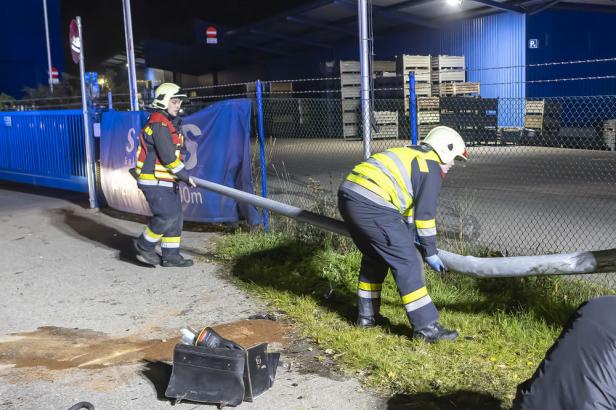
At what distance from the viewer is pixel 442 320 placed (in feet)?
17.5

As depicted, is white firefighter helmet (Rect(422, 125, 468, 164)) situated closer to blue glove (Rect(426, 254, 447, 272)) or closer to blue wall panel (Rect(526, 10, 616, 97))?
blue glove (Rect(426, 254, 447, 272))

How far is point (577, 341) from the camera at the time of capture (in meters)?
2.52

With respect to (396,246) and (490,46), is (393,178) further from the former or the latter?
(490,46)

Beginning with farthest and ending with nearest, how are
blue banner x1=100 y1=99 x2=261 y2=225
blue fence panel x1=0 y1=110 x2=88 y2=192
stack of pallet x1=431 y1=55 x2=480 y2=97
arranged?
stack of pallet x1=431 y1=55 x2=480 y2=97
blue fence panel x1=0 y1=110 x2=88 y2=192
blue banner x1=100 y1=99 x2=261 y2=225

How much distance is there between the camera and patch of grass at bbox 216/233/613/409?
4277 mm

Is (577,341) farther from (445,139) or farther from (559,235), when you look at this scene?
(559,235)

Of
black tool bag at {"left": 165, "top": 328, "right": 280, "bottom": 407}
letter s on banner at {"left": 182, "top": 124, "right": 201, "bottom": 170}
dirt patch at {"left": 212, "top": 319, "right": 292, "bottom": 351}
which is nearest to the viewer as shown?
black tool bag at {"left": 165, "top": 328, "right": 280, "bottom": 407}

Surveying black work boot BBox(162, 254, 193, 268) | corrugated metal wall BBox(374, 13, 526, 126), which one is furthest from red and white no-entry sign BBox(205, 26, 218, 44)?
black work boot BBox(162, 254, 193, 268)

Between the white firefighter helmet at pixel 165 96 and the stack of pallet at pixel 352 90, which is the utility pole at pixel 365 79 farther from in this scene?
the stack of pallet at pixel 352 90

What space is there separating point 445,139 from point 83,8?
61261 millimetres

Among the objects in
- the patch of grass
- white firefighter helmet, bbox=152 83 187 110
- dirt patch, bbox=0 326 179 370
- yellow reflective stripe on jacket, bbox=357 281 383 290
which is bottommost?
dirt patch, bbox=0 326 179 370

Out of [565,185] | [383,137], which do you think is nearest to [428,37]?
[383,137]

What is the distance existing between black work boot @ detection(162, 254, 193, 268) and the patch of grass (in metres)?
0.61

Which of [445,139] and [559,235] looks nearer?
[445,139]
